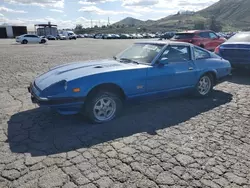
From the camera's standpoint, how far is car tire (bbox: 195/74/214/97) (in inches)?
222

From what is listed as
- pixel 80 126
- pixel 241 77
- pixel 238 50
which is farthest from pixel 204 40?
pixel 80 126

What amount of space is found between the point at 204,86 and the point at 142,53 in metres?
2.05

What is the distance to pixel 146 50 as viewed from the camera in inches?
197

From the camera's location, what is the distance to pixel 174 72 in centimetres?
487

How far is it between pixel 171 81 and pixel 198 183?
2.62 metres

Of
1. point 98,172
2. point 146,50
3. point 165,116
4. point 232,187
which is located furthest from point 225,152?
point 146,50

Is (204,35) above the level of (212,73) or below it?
above

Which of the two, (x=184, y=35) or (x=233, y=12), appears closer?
(x=184, y=35)

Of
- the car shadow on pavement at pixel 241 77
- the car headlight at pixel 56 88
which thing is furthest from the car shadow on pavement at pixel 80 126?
the car shadow on pavement at pixel 241 77

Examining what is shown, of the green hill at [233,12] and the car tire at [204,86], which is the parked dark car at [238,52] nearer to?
the car tire at [204,86]

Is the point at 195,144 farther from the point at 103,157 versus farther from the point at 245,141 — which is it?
the point at 103,157

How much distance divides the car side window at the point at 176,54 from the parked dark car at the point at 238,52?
362 cm

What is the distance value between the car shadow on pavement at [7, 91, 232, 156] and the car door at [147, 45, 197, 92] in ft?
1.78

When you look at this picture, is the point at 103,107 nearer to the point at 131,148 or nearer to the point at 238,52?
the point at 131,148
